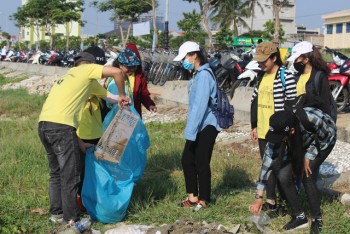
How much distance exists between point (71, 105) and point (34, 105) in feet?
32.3

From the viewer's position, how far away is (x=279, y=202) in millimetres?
5172

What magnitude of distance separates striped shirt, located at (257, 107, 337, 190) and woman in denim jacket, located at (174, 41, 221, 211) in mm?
797

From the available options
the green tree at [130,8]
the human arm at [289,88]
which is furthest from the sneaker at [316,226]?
the green tree at [130,8]

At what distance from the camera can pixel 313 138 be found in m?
4.51

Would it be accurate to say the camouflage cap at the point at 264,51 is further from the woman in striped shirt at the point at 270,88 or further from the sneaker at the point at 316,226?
the sneaker at the point at 316,226

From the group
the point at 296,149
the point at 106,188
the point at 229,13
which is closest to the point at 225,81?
the point at 106,188

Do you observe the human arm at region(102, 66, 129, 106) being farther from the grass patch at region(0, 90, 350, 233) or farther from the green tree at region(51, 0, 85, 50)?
the green tree at region(51, 0, 85, 50)

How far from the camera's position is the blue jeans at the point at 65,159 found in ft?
15.5

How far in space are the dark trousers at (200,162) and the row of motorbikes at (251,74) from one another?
3.65 meters

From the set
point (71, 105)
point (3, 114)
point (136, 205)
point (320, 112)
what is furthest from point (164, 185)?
point (3, 114)

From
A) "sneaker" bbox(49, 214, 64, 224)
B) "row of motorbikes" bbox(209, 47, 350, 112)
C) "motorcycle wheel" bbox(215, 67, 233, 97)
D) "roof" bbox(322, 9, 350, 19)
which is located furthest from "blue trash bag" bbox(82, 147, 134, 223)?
"roof" bbox(322, 9, 350, 19)

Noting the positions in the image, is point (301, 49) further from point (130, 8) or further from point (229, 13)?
point (229, 13)

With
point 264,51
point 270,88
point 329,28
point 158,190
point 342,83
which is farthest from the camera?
point 329,28

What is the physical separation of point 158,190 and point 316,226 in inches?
75.0
